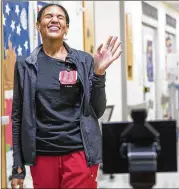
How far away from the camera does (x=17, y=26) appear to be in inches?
109

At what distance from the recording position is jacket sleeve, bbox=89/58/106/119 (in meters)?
1.49

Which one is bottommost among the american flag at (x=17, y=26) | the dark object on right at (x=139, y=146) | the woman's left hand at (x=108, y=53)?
the dark object on right at (x=139, y=146)

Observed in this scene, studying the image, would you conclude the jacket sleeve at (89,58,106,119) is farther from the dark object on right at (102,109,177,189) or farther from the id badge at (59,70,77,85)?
the dark object on right at (102,109,177,189)

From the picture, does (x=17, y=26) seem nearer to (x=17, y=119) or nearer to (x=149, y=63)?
(x=17, y=119)

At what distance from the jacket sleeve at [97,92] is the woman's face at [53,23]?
0.19 metres

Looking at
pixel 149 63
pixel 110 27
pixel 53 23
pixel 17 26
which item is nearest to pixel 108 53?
pixel 53 23

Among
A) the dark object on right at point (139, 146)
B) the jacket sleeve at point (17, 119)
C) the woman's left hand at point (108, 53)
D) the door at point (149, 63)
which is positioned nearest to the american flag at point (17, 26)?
the jacket sleeve at point (17, 119)

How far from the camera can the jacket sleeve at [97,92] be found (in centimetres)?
149

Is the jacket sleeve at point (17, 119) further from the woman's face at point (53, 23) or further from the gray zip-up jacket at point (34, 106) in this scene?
the woman's face at point (53, 23)

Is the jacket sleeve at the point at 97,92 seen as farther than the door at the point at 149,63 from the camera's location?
No

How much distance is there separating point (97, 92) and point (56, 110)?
0.61ft

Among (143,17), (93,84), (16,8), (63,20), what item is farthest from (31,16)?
(143,17)

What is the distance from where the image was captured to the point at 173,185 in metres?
2.92

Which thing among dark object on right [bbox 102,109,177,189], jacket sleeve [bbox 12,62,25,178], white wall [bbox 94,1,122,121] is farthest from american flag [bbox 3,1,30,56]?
dark object on right [bbox 102,109,177,189]
